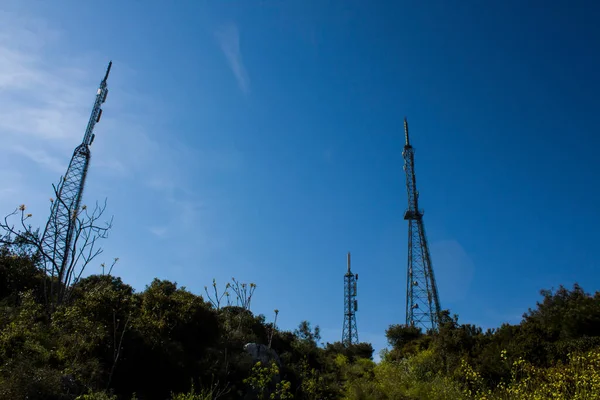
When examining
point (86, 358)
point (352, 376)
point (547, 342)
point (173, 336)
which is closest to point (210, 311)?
point (173, 336)

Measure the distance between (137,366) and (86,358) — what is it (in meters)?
1.71

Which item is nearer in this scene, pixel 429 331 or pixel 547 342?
pixel 547 342

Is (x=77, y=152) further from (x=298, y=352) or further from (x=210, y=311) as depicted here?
(x=298, y=352)

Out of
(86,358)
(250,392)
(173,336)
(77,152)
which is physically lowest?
(250,392)

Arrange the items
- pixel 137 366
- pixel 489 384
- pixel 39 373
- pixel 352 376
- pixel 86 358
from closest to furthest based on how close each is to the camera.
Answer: pixel 39 373 < pixel 86 358 < pixel 137 366 < pixel 489 384 < pixel 352 376

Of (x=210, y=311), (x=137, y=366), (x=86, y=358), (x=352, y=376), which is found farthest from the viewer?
(x=352, y=376)

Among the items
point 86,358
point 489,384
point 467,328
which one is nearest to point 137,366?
point 86,358

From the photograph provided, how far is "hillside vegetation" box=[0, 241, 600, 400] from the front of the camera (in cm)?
982

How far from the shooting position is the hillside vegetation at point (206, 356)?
32.2 feet

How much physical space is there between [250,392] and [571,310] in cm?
1444

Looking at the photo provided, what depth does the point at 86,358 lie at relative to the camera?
1116 centimetres

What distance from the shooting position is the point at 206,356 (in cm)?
1477

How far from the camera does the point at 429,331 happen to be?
1126 inches

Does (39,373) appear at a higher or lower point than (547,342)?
lower
